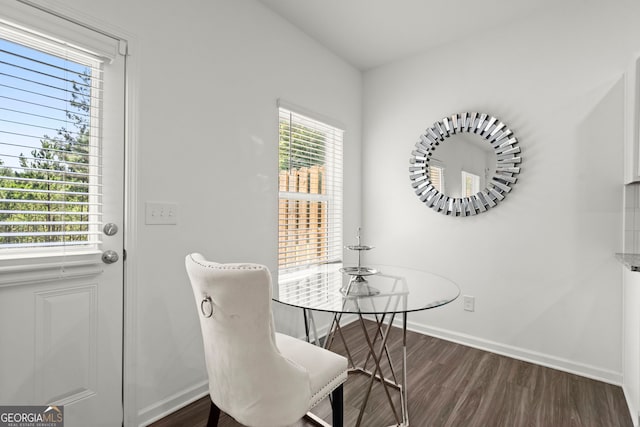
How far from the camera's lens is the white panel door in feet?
4.38

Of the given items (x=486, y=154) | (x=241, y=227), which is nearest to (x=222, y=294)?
(x=241, y=227)

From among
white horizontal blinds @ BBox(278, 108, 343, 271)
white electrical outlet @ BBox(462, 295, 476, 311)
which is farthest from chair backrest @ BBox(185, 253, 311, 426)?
white electrical outlet @ BBox(462, 295, 476, 311)

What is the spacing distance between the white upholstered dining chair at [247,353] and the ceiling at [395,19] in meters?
2.17

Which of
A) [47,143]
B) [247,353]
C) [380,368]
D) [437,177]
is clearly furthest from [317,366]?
[437,177]

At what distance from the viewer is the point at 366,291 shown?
67.6 inches

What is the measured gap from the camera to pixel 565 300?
2348 mm

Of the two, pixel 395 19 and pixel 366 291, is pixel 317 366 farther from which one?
pixel 395 19

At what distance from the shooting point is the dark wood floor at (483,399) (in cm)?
176

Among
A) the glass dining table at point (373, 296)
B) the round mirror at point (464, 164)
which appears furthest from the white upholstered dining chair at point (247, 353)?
the round mirror at point (464, 164)

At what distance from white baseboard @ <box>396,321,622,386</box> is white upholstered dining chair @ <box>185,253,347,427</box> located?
76.4 inches

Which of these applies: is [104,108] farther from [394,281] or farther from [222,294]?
[394,281]

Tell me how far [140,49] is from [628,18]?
3.07m

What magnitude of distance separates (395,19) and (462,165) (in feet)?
4.36

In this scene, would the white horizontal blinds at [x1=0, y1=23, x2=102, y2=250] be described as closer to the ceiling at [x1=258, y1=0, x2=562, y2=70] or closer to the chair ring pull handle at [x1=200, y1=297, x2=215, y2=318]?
the chair ring pull handle at [x1=200, y1=297, x2=215, y2=318]
